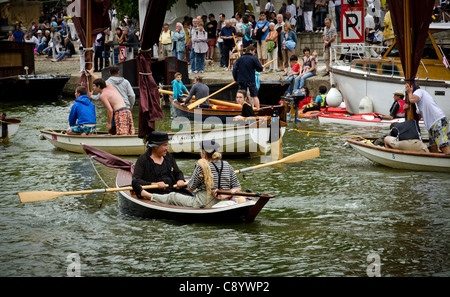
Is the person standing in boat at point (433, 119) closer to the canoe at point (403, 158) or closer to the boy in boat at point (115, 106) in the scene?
the canoe at point (403, 158)

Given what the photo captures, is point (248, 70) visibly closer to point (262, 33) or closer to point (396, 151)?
point (396, 151)

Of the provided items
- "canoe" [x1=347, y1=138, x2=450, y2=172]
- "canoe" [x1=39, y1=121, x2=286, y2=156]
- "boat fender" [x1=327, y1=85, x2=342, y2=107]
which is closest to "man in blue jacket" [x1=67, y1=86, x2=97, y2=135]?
"canoe" [x1=39, y1=121, x2=286, y2=156]

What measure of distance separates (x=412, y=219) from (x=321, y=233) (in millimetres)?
1563

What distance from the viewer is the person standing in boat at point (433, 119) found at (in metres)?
13.2

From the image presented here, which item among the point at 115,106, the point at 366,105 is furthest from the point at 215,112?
the point at 366,105

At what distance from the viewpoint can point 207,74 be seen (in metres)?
27.2

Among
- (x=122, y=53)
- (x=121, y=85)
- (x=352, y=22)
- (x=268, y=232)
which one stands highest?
(x=352, y=22)

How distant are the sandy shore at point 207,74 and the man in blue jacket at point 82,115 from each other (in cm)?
885

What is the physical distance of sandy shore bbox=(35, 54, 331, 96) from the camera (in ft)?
78.0

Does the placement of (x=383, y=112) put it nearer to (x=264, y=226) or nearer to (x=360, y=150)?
(x=360, y=150)

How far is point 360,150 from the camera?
1412 cm

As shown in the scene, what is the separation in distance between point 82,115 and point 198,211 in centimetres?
683

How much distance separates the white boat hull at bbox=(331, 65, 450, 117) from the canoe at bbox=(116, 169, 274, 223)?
10.2 m

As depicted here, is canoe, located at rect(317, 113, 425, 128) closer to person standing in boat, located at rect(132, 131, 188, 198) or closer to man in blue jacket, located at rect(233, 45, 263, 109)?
man in blue jacket, located at rect(233, 45, 263, 109)
